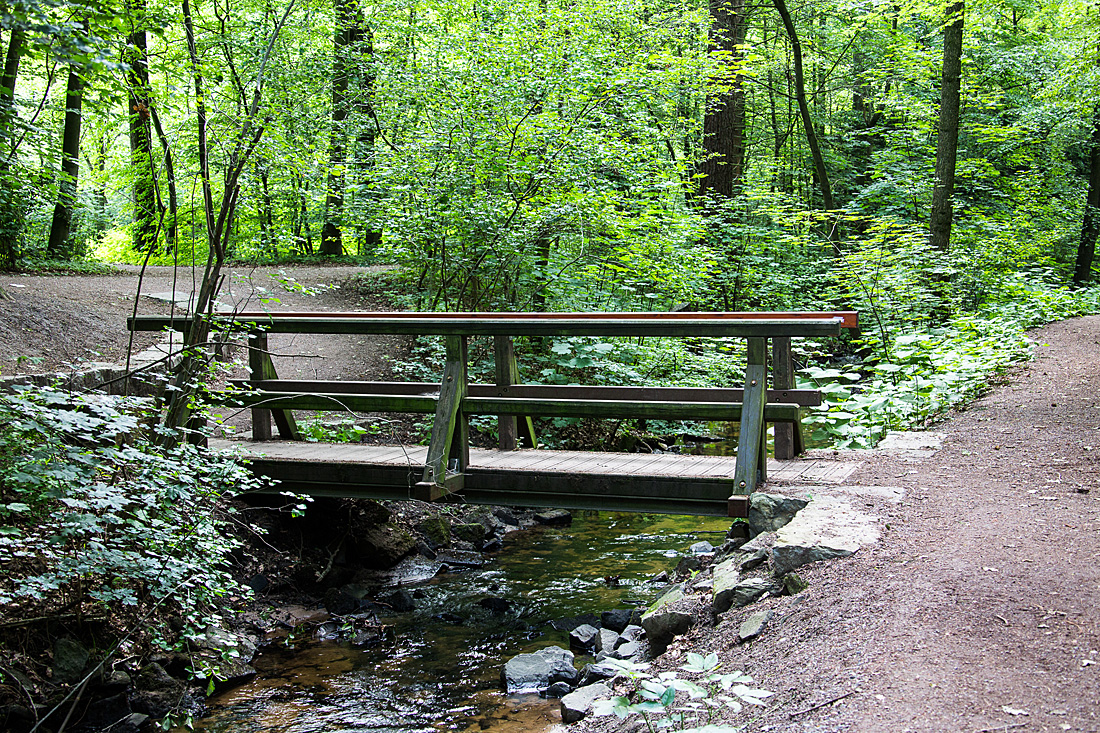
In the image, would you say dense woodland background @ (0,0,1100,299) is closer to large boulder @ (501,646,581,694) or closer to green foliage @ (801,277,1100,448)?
green foliage @ (801,277,1100,448)

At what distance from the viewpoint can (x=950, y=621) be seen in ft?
10.6

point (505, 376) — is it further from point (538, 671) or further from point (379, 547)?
point (538, 671)

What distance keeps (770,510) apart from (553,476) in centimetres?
151

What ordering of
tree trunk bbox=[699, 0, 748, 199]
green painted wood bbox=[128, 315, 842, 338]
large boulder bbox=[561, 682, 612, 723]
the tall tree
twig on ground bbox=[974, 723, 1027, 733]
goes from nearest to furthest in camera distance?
twig on ground bbox=[974, 723, 1027, 733], the tall tree, large boulder bbox=[561, 682, 612, 723], green painted wood bbox=[128, 315, 842, 338], tree trunk bbox=[699, 0, 748, 199]

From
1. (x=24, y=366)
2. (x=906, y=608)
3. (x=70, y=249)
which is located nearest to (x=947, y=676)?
(x=906, y=608)

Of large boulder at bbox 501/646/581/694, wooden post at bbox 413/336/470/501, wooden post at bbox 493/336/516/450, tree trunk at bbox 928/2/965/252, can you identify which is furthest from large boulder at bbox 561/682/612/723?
tree trunk at bbox 928/2/965/252

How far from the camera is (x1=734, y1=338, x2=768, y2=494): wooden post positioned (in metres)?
5.29

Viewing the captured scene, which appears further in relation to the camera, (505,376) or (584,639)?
(505,376)

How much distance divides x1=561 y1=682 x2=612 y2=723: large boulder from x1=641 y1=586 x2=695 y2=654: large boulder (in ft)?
1.27

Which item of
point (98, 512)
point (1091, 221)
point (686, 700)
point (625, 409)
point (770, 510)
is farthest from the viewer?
point (1091, 221)

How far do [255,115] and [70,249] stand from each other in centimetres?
1319

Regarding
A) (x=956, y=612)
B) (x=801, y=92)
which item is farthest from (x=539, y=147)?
(x=801, y=92)

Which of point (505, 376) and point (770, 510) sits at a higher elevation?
point (505, 376)

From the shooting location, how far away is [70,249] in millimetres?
16656
